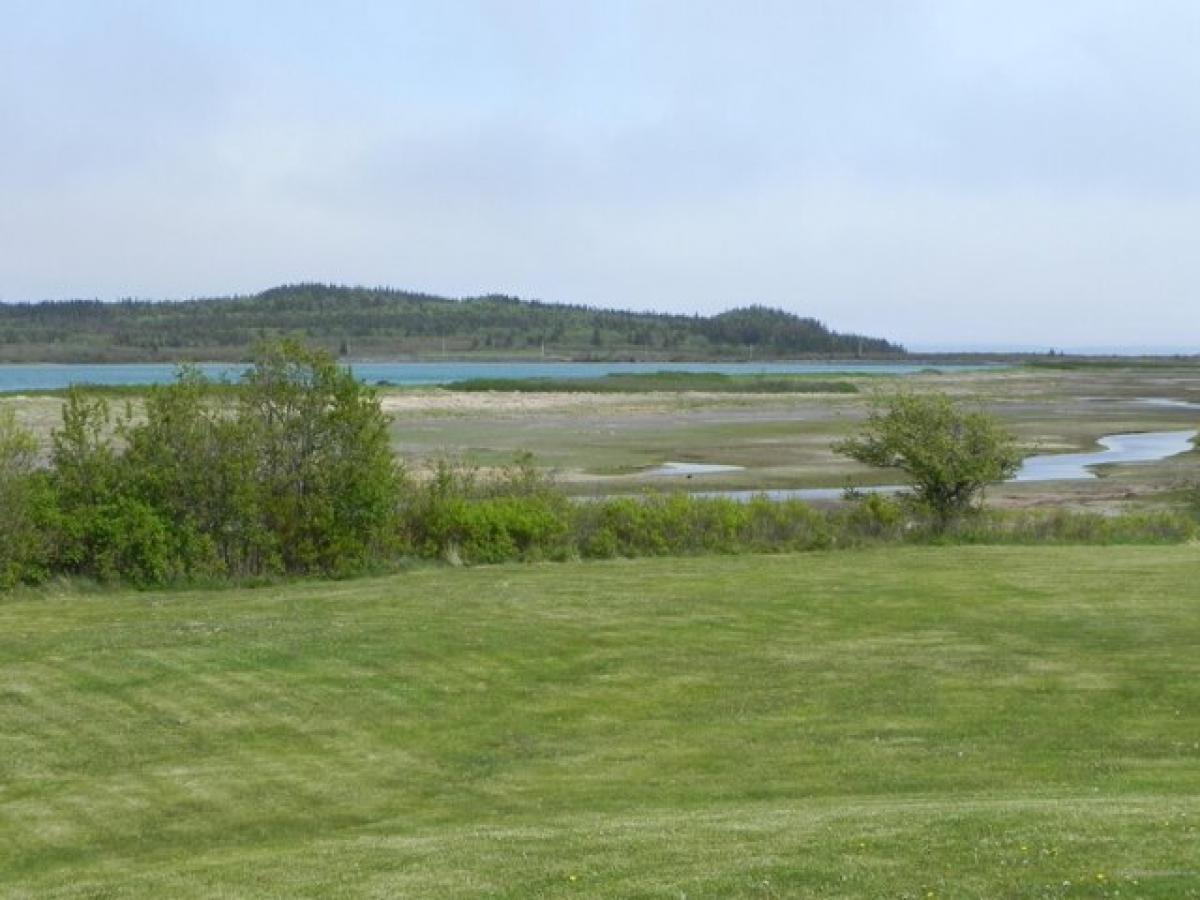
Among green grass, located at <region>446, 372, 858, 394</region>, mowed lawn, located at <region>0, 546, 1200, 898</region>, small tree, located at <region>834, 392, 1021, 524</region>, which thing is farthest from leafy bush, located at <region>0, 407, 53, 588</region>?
green grass, located at <region>446, 372, 858, 394</region>

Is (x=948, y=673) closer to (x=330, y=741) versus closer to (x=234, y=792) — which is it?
(x=330, y=741)

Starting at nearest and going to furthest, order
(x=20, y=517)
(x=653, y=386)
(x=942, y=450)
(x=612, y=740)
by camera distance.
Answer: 1. (x=612, y=740)
2. (x=20, y=517)
3. (x=942, y=450)
4. (x=653, y=386)

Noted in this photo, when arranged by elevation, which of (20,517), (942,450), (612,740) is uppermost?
(942,450)

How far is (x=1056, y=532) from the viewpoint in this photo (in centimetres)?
3161

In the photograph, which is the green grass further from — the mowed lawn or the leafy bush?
the mowed lawn

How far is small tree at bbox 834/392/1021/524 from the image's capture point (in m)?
32.0

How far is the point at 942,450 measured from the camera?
32.0 metres

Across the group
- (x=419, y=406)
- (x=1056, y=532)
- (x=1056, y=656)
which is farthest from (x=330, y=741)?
(x=419, y=406)

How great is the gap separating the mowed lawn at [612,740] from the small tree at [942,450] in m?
7.35

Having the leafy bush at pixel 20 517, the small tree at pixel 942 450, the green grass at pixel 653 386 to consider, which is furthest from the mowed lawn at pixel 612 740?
the green grass at pixel 653 386

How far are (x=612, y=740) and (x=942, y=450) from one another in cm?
1790

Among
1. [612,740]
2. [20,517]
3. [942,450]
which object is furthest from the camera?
[942,450]

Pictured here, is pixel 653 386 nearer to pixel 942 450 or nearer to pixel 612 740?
pixel 942 450

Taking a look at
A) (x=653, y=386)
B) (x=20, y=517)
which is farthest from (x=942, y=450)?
(x=653, y=386)
